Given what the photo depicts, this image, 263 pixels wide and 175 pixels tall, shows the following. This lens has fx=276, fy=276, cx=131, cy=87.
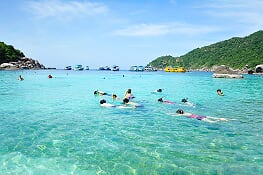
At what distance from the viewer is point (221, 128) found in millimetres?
16703

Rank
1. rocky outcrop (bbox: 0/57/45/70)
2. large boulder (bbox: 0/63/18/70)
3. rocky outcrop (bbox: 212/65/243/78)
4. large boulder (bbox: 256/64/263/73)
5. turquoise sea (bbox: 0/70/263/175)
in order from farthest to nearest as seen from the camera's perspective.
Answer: rocky outcrop (bbox: 0/57/45/70)
large boulder (bbox: 0/63/18/70)
large boulder (bbox: 256/64/263/73)
rocky outcrop (bbox: 212/65/243/78)
turquoise sea (bbox: 0/70/263/175)

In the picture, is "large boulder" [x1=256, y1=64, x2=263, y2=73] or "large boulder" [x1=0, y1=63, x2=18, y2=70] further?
"large boulder" [x1=0, y1=63, x2=18, y2=70]

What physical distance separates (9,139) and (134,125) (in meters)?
7.34

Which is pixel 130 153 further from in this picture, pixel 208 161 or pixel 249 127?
pixel 249 127

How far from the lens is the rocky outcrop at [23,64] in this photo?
134m

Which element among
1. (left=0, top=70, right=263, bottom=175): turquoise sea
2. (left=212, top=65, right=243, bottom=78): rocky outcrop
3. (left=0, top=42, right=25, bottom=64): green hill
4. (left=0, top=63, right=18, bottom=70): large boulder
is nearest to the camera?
(left=0, top=70, right=263, bottom=175): turquoise sea

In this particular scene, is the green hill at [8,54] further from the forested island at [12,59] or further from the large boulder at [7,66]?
the large boulder at [7,66]

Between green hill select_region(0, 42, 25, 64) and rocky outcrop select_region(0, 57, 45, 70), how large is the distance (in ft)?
10.7

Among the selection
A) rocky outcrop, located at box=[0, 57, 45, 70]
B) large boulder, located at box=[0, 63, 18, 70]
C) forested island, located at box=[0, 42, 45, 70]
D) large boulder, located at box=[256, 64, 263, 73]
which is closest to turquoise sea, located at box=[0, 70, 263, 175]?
large boulder, located at box=[256, 64, 263, 73]

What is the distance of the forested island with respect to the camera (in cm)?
13645

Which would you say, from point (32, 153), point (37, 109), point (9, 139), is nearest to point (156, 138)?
point (32, 153)

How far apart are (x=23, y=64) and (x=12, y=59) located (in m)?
6.68

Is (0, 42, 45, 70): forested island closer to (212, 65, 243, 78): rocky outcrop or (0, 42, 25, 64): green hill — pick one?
(0, 42, 25, 64): green hill

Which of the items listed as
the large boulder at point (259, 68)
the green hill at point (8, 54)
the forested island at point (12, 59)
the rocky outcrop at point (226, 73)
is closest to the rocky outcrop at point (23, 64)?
the forested island at point (12, 59)
